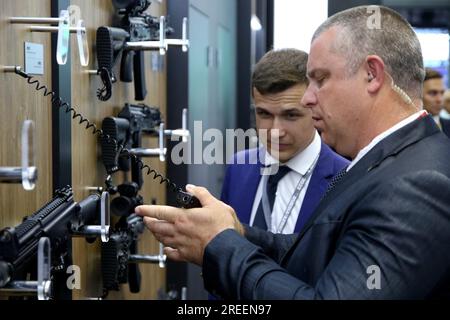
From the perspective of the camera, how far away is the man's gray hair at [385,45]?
1.28m

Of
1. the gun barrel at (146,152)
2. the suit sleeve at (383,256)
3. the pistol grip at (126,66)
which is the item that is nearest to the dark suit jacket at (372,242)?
the suit sleeve at (383,256)

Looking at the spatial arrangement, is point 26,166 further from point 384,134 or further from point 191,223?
point 384,134

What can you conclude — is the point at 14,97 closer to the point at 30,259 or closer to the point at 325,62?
the point at 30,259

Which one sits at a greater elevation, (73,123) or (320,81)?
(320,81)

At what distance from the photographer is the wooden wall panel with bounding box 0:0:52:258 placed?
1.39 m

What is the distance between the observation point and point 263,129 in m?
1.97

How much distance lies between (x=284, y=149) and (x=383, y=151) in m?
0.71

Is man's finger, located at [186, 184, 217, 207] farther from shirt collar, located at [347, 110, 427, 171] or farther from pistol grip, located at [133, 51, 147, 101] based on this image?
pistol grip, located at [133, 51, 147, 101]

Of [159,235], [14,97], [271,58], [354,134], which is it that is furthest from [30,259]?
[271,58]

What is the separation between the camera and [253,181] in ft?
6.51

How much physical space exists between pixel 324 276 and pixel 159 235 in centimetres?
37

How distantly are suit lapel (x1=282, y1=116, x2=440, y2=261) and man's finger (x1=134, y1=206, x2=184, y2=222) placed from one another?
235mm

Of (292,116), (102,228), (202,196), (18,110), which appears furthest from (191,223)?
(292,116)

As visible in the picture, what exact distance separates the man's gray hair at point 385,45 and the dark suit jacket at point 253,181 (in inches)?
23.4
